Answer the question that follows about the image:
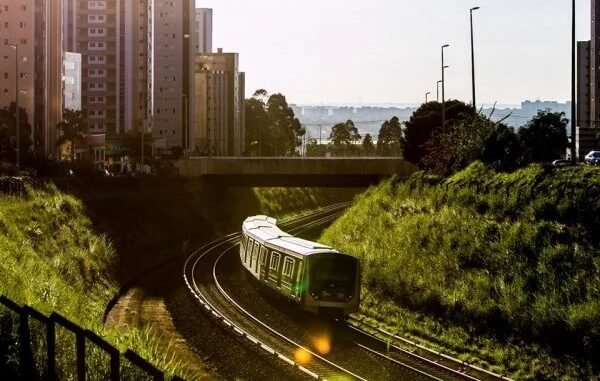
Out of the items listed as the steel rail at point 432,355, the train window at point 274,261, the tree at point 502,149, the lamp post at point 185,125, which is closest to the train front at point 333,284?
the steel rail at point 432,355

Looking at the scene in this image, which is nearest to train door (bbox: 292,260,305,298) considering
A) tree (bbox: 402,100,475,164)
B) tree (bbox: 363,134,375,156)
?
tree (bbox: 402,100,475,164)

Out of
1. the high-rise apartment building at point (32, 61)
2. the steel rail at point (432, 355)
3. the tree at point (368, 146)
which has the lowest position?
the steel rail at point (432, 355)

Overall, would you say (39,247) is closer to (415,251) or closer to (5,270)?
(5,270)

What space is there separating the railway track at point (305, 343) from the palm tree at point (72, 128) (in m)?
67.5

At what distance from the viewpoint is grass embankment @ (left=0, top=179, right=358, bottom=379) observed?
19.9 meters

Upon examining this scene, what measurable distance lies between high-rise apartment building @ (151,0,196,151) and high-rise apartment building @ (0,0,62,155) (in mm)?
44280

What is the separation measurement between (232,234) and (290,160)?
8.31 meters

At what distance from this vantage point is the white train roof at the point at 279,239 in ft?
104

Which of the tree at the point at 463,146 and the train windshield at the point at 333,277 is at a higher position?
the tree at the point at 463,146

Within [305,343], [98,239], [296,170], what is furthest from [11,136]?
[305,343]

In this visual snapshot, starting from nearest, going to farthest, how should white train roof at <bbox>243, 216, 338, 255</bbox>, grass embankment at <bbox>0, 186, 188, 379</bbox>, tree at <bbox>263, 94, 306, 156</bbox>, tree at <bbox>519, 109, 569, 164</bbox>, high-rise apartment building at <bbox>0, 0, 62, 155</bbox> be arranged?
grass embankment at <bbox>0, 186, 188, 379</bbox>
white train roof at <bbox>243, 216, 338, 255</bbox>
tree at <bbox>519, 109, 569, 164</bbox>
high-rise apartment building at <bbox>0, 0, 62, 155</bbox>
tree at <bbox>263, 94, 306, 156</bbox>

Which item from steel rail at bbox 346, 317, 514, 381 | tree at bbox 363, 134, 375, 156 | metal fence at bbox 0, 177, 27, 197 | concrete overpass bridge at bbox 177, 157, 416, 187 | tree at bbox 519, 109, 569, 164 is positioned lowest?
steel rail at bbox 346, 317, 514, 381

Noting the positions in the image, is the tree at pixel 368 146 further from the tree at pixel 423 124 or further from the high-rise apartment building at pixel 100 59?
the tree at pixel 423 124

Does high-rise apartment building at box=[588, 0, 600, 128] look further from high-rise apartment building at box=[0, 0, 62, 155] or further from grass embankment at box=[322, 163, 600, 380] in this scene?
grass embankment at box=[322, 163, 600, 380]
